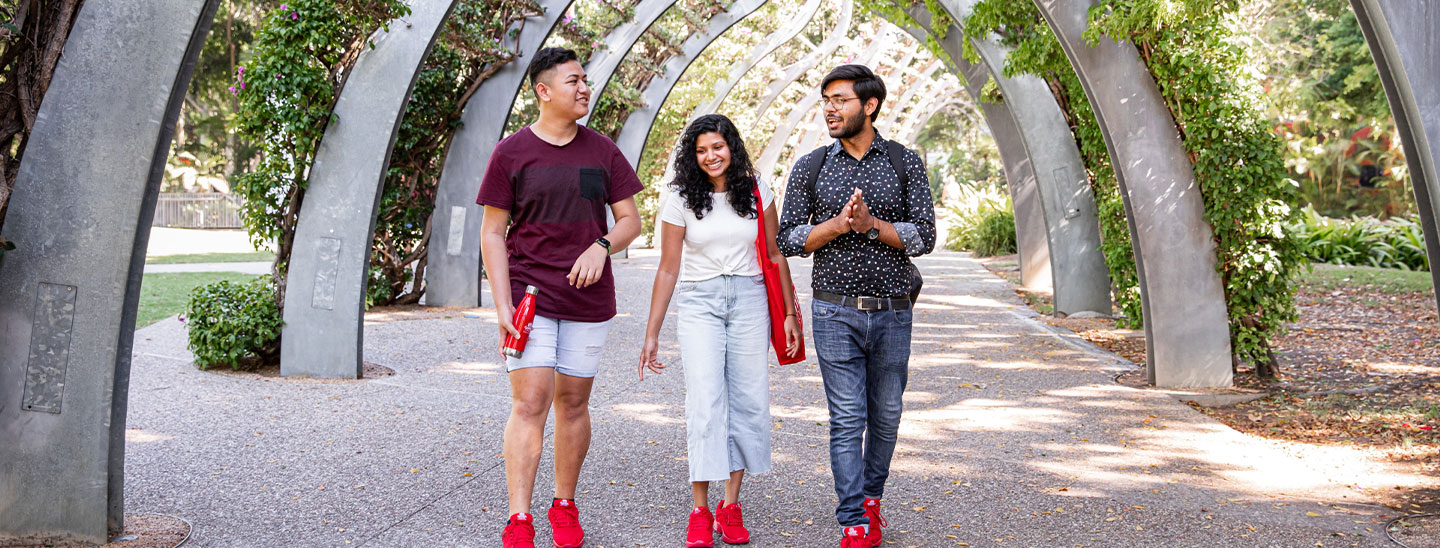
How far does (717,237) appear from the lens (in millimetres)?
4000

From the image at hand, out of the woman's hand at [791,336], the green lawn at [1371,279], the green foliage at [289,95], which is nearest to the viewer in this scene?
the woman's hand at [791,336]

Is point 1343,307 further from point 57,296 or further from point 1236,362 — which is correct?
point 57,296

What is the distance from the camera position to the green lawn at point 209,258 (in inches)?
857

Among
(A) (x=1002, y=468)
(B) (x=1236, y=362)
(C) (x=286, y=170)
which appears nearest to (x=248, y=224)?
(C) (x=286, y=170)

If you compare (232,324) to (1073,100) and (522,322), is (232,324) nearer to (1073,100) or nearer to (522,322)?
(522,322)

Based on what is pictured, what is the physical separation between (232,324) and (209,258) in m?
17.1

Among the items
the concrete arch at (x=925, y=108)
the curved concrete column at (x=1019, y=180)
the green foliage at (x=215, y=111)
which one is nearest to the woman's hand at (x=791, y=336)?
the curved concrete column at (x=1019, y=180)

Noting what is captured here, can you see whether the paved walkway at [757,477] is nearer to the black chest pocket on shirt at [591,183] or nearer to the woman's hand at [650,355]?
the woman's hand at [650,355]

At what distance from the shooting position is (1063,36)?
7.07 metres

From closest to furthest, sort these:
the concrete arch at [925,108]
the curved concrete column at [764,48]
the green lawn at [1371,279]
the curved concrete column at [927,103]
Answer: the green lawn at [1371,279] < the curved concrete column at [764,48] < the curved concrete column at [927,103] < the concrete arch at [925,108]

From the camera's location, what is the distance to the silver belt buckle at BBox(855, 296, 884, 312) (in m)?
3.89

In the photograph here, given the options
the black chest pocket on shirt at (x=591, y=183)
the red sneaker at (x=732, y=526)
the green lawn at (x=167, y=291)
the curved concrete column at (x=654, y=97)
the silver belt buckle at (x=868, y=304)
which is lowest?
the red sneaker at (x=732, y=526)

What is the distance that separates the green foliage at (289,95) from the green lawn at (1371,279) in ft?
35.3

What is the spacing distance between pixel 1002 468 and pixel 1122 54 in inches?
124
